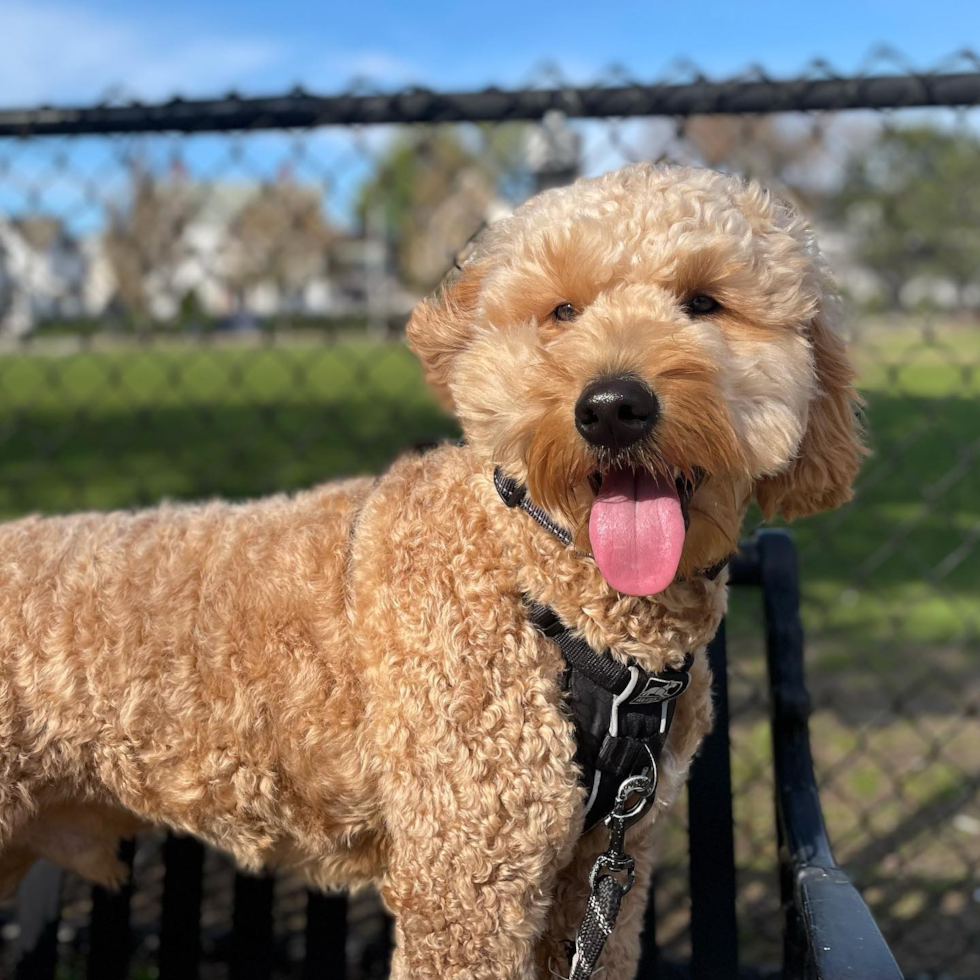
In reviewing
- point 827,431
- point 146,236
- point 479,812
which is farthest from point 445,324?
point 146,236

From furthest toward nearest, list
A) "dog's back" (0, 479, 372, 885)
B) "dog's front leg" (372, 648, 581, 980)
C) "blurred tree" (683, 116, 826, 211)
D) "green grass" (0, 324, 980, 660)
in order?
"green grass" (0, 324, 980, 660), "blurred tree" (683, 116, 826, 211), "dog's back" (0, 479, 372, 885), "dog's front leg" (372, 648, 581, 980)

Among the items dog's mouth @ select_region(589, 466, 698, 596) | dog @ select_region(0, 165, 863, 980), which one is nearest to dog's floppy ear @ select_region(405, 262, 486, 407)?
dog @ select_region(0, 165, 863, 980)

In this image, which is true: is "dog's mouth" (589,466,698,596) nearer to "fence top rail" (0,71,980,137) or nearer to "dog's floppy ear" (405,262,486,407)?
"dog's floppy ear" (405,262,486,407)

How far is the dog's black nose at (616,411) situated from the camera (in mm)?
1358

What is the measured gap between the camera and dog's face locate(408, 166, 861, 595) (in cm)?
140

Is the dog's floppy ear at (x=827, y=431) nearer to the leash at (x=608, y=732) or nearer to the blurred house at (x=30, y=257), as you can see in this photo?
the leash at (x=608, y=732)

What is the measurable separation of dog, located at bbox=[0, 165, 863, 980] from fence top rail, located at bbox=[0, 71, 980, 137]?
0.87 m

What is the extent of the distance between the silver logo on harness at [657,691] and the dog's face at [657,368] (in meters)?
0.19

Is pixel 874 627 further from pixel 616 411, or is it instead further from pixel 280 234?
pixel 280 234

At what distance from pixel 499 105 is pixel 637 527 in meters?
1.49

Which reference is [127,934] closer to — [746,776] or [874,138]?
[746,776]

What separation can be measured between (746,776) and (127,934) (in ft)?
6.98

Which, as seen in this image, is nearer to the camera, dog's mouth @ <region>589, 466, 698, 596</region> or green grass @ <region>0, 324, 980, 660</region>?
dog's mouth @ <region>589, 466, 698, 596</region>

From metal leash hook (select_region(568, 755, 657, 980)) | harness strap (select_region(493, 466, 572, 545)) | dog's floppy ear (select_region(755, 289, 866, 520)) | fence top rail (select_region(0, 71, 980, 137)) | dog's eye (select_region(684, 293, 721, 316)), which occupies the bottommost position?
metal leash hook (select_region(568, 755, 657, 980))
